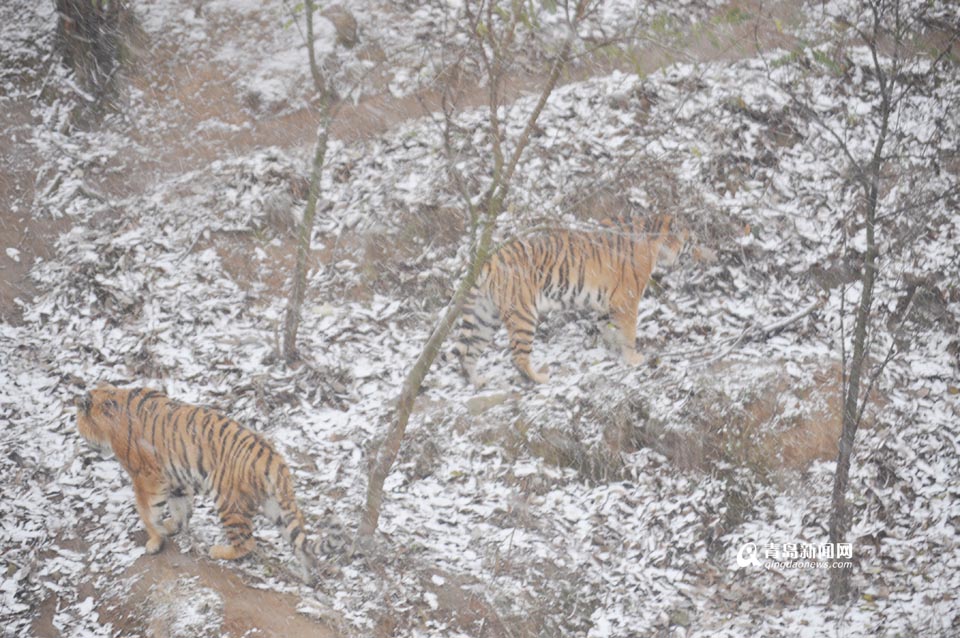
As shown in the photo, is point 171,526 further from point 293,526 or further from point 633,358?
point 633,358

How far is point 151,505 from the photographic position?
632 cm

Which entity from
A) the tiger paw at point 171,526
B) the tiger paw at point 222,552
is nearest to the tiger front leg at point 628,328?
the tiger paw at point 222,552

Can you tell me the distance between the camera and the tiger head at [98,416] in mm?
6410

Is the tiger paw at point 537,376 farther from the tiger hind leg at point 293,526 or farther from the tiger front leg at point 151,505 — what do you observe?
the tiger front leg at point 151,505

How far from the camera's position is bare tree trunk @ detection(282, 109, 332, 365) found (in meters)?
7.32

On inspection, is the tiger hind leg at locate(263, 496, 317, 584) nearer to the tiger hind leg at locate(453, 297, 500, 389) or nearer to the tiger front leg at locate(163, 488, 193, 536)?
the tiger front leg at locate(163, 488, 193, 536)

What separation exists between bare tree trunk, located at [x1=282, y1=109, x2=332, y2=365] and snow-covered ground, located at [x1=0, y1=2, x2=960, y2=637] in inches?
12.4

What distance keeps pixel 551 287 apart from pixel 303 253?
2483 millimetres

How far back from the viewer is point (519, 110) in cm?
1031

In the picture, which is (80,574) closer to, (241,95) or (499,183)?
(499,183)

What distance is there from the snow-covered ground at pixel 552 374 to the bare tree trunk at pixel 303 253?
0.31m

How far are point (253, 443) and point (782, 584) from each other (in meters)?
4.30

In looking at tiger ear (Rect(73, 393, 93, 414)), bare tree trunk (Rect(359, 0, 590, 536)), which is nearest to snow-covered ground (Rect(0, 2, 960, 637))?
bare tree trunk (Rect(359, 0, 590, 536))

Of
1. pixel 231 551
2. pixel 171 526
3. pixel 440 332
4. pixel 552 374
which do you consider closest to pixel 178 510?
pixel 171 526
